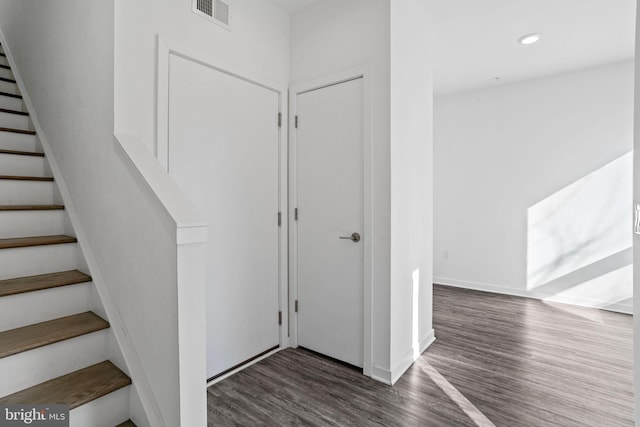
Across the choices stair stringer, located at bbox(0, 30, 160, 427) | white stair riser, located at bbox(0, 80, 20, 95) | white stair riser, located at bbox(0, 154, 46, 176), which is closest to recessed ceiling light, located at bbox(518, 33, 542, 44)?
stair stringer, located at bbox(0, 30, 160, 427)

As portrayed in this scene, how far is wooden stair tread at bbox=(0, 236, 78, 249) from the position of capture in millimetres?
1715

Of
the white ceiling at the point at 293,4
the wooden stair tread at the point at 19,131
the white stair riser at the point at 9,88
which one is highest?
the white ceiling at the point at 293,4

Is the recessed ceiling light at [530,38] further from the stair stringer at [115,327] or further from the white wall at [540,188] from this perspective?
the stair stringer at [115,327]

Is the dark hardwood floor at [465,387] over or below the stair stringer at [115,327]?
below

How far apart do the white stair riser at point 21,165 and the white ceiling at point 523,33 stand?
3.16 meters

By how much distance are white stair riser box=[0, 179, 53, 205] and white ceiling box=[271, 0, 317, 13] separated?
2110 millimetres

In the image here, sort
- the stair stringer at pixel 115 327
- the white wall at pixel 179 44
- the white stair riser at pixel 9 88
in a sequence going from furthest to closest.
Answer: the white stair riser at pixel 9 88 → the white wall at pixel 179 44 → the stair stringer at pixel 115 327

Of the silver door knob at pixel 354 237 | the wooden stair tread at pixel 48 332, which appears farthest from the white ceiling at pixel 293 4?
the wooden stair tread at pixel 48 332

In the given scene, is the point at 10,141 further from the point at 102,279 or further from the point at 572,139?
the point at 572,139

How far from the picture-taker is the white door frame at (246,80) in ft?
6.09

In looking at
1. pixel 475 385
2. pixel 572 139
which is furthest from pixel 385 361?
pixel 572 139

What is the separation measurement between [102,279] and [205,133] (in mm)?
1037

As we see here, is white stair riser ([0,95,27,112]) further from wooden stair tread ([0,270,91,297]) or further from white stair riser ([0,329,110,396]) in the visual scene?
white stair riser ([0,329,110,396])

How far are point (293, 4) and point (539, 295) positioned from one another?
4.28 m
